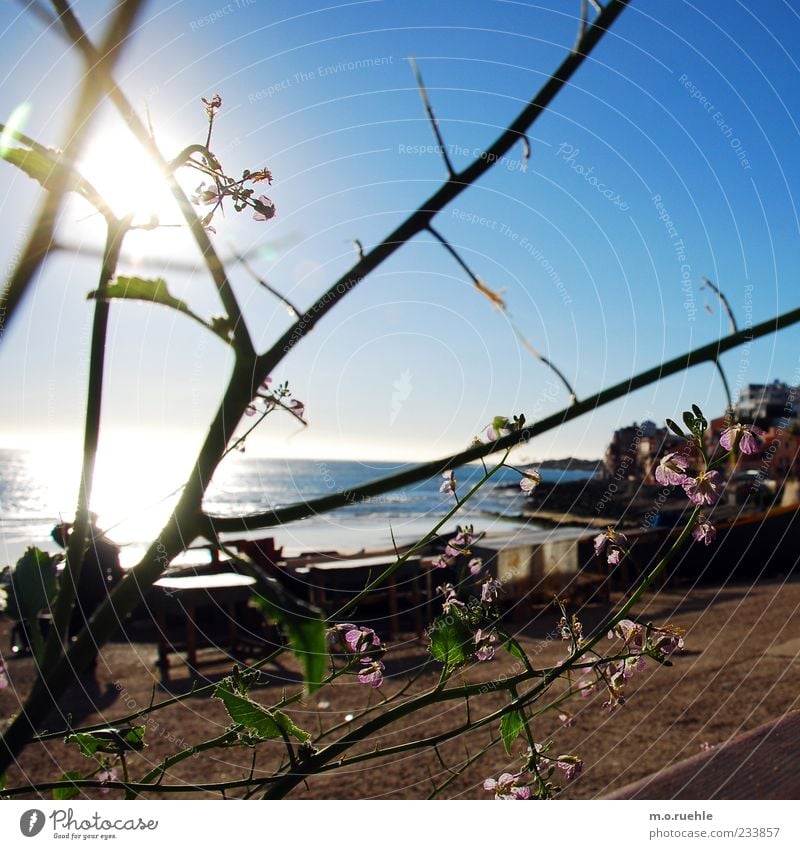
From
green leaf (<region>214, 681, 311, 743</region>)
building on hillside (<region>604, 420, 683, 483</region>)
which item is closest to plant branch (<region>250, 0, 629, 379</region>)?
green leaf (<region>214, 681, 311, 743</region>)

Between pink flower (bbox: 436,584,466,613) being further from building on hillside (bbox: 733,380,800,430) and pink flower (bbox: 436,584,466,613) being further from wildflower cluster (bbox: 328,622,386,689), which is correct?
building on hillside (bbox: 733,380,800,430)

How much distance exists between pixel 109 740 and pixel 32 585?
0.06 meters

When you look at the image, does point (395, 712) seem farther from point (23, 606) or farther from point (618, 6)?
point (618, 6)

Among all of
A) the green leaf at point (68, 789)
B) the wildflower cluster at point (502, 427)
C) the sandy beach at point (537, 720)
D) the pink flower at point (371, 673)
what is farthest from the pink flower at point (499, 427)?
the sandy beach at point (537, 720)

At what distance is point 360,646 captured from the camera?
30 centimetres

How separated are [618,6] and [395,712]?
0.82ft

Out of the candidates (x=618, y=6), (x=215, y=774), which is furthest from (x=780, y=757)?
(x=215, y=774)

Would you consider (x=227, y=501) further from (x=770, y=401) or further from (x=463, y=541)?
(x=770, y=401)

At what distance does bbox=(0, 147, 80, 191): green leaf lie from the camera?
226mm

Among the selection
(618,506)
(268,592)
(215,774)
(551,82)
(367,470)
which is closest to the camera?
(268,592)

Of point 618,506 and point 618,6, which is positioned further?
point 618,506

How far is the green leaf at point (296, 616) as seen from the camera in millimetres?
133
